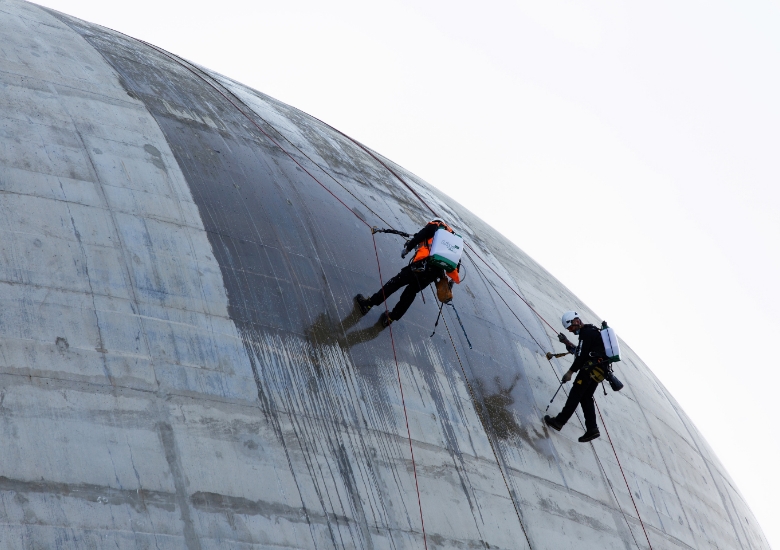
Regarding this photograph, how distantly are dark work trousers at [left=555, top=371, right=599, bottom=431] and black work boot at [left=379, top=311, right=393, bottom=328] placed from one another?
2.88 m

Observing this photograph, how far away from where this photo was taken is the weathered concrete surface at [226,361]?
7.50 metres

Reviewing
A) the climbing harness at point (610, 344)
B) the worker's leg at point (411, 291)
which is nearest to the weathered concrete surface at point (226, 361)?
the worker's leg at point (411, 291)

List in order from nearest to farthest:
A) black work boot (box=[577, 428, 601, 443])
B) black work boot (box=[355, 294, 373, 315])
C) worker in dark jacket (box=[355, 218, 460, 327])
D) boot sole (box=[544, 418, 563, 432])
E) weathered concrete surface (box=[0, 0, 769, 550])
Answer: weathered concrete surface (box=[0, 0, 769, 550])
black work boot (box=[355, 294, 373, 315])
worker in dark jacket (box=[355, 218, 460, 327])
boot sole (box=[544, 418, 563, 432])
black work boot (box=[577, 428, 601, 443])

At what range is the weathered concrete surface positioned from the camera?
24.6 ft

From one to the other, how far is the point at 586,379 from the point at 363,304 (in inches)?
139

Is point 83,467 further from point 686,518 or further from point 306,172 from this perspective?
point 686,518

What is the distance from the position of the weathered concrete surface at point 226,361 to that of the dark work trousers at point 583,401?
0.32 metres

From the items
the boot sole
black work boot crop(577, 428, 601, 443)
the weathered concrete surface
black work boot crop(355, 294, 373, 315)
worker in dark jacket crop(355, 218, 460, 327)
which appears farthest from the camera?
black work boot crop(577, 428, 601, 443)

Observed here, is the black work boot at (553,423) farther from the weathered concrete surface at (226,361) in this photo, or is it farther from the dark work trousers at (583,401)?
the weathered concrete surface at (226,361)

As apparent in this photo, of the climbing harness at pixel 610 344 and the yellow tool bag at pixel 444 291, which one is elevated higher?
the climbing harness at pixel 610 344

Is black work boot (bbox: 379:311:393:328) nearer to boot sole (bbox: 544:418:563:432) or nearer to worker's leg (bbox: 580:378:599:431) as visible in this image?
boot sole (bbox: 544:418:563:432)

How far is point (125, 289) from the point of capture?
28.3ft

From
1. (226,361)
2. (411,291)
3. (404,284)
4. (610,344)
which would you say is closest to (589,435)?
(610,344)

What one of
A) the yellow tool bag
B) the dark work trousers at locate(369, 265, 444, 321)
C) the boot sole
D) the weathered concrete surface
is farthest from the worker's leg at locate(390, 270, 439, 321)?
the boot sole
